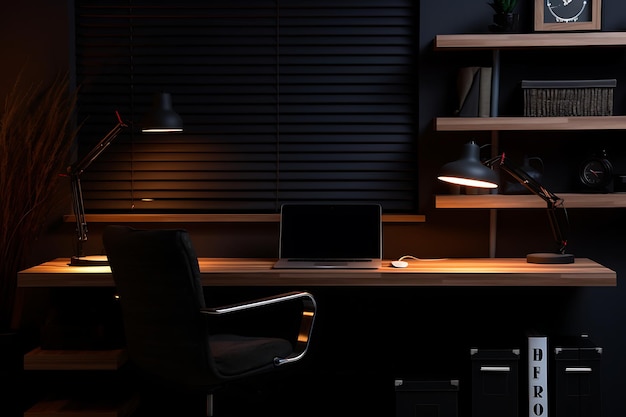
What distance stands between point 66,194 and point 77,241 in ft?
1.32

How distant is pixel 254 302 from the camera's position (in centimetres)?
320

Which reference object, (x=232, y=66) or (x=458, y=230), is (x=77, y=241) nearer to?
(x=232, y=66)

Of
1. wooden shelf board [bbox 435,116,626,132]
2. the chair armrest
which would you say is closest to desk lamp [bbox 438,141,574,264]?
wooden shelf board [bbox 435,116,626,132]

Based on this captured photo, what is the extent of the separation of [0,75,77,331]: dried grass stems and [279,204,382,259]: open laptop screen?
1.11m

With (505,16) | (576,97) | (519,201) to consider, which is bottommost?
(519,201)

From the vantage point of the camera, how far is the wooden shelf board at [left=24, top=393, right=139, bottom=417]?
11.9 ft

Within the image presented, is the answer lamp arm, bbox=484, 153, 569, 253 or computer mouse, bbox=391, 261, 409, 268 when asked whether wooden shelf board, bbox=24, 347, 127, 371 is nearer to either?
computer mouse, bbox=391, 261, 409, 268

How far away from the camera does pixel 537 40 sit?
389 cm

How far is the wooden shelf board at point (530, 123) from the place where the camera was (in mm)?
3879

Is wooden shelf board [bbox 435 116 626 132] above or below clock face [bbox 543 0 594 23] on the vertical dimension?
below

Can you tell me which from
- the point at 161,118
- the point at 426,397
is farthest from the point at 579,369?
the point at 161,118

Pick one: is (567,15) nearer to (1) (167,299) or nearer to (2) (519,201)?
(2) (519,201)

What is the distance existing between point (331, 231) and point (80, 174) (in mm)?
1144

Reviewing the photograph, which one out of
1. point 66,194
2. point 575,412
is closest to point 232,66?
point 66,194
